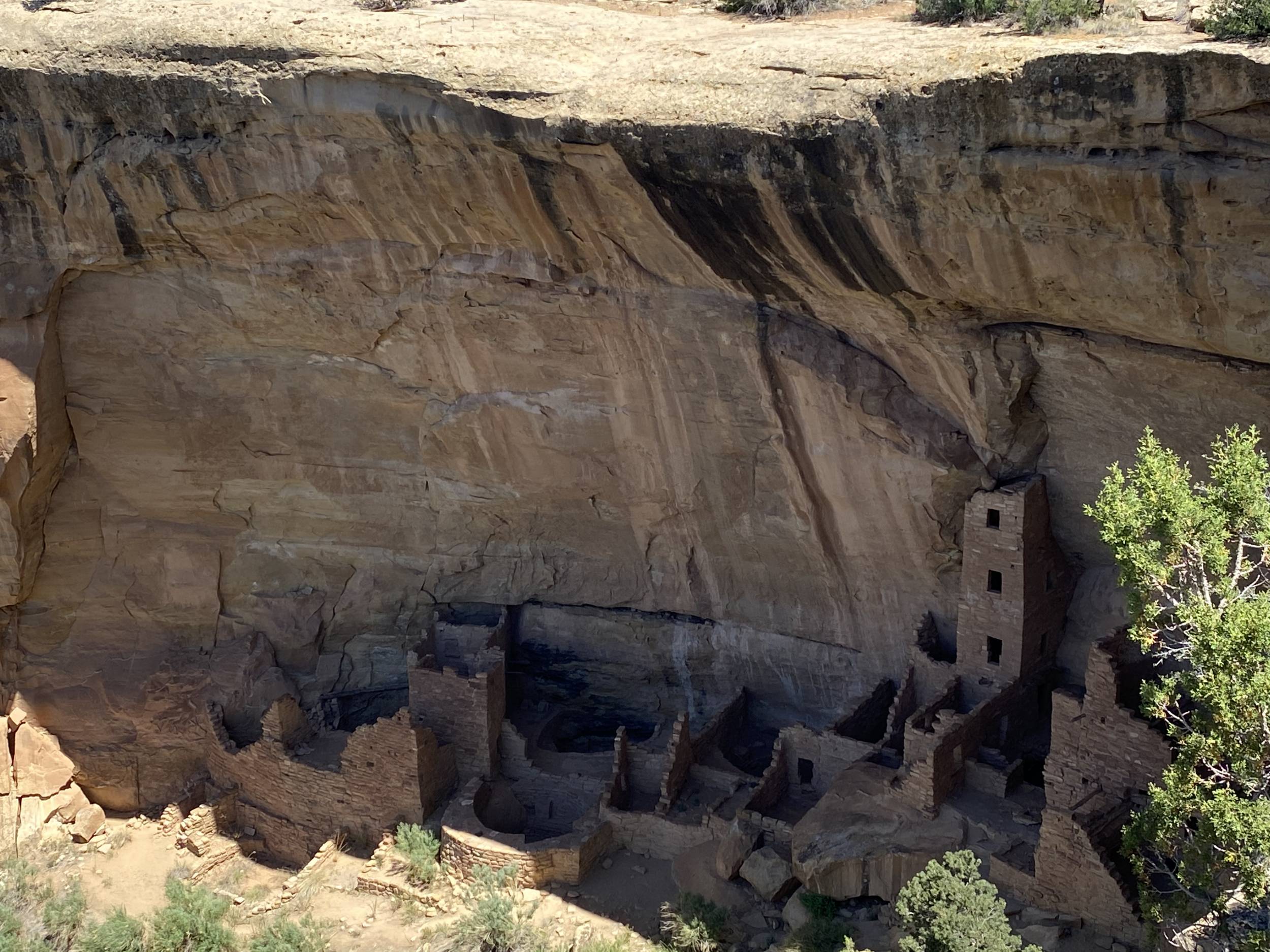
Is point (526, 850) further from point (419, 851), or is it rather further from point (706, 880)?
point (706, 880)

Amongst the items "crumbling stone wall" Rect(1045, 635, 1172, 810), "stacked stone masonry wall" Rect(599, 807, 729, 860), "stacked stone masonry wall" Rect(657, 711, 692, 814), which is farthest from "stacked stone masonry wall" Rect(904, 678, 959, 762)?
"stacked stone masonry wall" Rect(657, 711, 692, 814)

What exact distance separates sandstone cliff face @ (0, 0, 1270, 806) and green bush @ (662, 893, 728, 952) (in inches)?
136

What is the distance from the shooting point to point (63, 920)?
16.8 metres

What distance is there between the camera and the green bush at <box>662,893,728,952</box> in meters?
13.9

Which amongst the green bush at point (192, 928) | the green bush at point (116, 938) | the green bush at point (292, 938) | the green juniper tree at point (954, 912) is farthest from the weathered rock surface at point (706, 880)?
the green bush at point (116, 938)

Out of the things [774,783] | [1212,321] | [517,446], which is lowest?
[774,783]

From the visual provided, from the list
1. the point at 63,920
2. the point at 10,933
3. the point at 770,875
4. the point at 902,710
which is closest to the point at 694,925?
the point at 770,875

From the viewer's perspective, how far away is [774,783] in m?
15.4

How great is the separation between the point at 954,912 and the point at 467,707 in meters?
6.64

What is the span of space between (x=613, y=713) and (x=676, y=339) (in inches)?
227

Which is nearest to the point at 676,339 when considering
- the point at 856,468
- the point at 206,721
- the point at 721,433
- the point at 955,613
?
the point at 721,433

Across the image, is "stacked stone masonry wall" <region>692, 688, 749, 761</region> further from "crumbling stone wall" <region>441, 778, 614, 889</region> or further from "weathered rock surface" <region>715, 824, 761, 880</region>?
"weathered rock surface" <region>715, 824, 761, 880</region>

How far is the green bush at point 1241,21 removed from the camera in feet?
32.2

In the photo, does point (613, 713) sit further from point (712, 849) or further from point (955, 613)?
point (955, 613)
